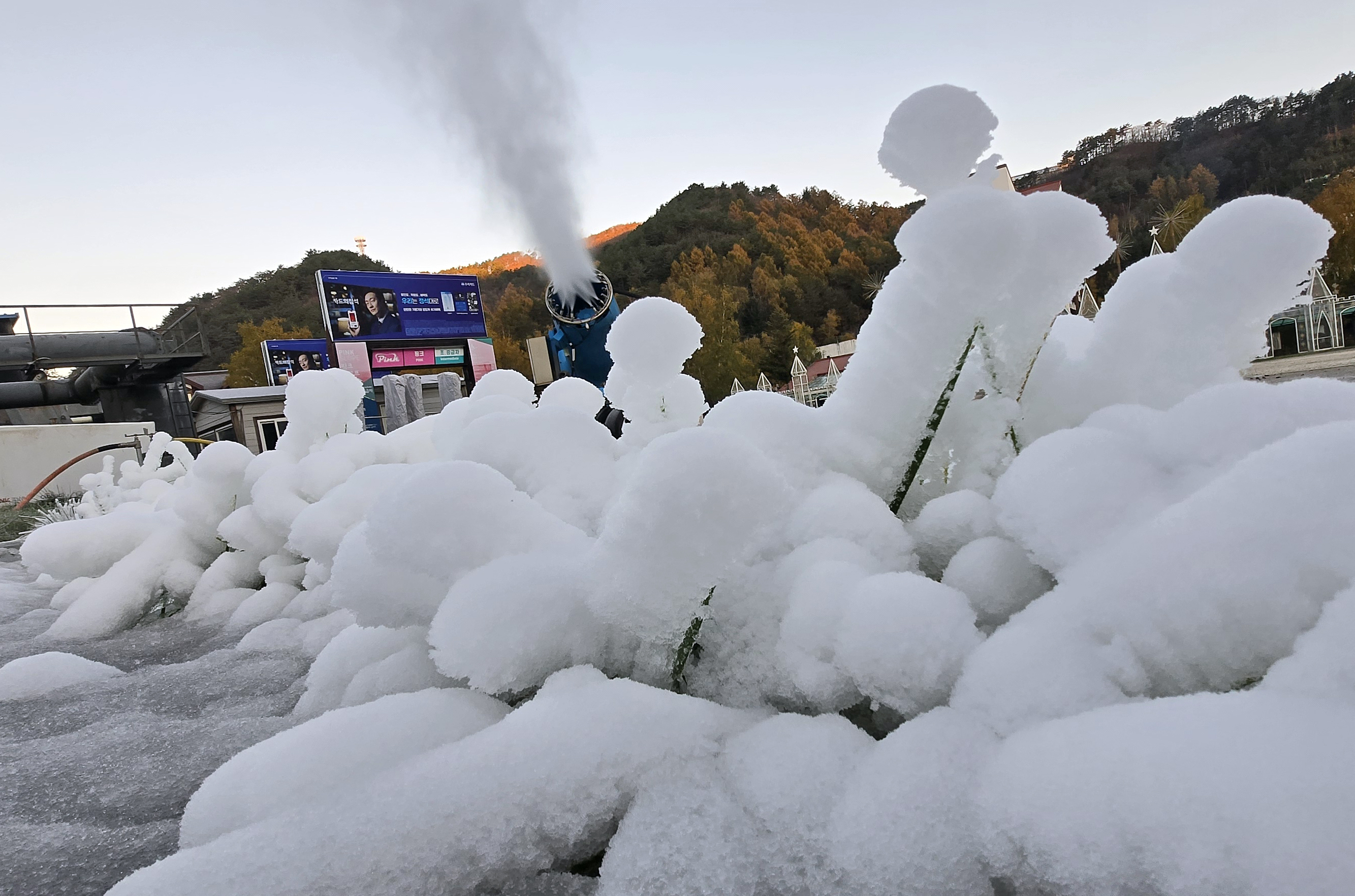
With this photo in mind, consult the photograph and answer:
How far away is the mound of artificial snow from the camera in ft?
3.20

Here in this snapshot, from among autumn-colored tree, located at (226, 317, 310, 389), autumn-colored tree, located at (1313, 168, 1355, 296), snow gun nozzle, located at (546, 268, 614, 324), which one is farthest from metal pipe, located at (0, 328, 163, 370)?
autumn-colored tree, located at (1313, 168, 1355, 296)

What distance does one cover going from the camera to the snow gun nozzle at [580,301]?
5.16m

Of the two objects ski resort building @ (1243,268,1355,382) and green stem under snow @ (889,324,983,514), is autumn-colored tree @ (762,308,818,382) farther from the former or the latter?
green stem under snow @ (889,324,983,514)

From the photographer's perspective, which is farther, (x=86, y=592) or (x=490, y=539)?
(x=86, y=592)

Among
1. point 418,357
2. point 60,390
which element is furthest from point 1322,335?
point 60,390

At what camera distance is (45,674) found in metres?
0.99

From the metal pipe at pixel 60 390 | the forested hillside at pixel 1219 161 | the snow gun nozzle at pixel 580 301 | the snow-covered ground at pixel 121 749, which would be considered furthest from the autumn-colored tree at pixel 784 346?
the snow-covered ground at pixel 121 749

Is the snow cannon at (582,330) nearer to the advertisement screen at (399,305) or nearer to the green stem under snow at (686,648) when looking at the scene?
the green stem under snow at (686,648)

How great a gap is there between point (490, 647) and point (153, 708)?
0.67m

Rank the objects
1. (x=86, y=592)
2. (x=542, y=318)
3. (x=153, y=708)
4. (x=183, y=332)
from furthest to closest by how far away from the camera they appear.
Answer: (x=542, y=318) → (x=183, y=332) → (x=86, y=592) → (x=153, y=708)

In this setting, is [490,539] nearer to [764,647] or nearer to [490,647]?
[490,647]

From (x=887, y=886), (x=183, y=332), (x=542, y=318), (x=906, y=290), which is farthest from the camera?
(x=542, y=318)

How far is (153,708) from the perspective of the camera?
87 centimetres

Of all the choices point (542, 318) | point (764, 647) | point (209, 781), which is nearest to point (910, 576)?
point (764, 647)
